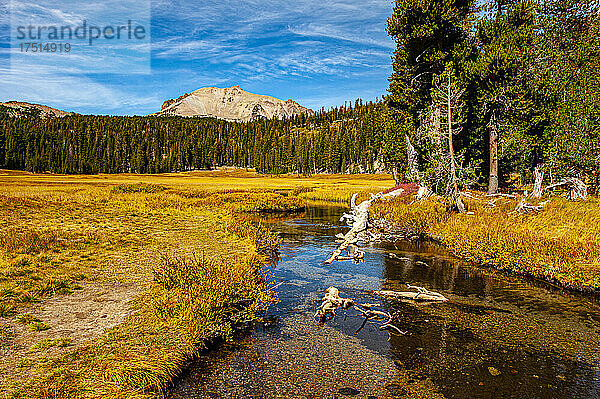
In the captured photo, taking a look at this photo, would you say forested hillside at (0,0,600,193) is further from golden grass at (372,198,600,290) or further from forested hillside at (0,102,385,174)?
forested hillside at (0,102,385,174)

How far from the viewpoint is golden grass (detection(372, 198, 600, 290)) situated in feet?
43.2

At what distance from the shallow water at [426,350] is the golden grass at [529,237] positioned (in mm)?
891

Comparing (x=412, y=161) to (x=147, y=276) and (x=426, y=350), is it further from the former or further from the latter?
(x=147, y=276)

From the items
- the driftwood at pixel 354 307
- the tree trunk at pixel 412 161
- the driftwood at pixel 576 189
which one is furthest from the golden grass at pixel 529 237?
the driftwood at pixel 354 307

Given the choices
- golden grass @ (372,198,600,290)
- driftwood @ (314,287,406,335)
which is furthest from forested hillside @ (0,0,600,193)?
driftwood @ (314,287,406,335)

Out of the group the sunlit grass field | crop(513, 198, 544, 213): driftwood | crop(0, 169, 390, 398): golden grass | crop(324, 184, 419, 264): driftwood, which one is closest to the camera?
crop(0, 169, 390, 398): golden grass

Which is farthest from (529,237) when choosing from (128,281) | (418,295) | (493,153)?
(128,281)

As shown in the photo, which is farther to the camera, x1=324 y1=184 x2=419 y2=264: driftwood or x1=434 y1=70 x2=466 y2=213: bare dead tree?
x1=434 y1=70 x2=466 y2=213: bare dead tree

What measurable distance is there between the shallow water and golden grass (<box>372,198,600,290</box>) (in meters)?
0.89

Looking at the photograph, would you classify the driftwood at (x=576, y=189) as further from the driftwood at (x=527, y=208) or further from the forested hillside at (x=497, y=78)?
the driftwood at (x=527, y=208)

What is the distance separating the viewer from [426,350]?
350 inches

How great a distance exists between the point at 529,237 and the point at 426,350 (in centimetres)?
970

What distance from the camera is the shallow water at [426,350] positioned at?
729cm

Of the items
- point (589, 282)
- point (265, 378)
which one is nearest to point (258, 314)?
point (265, 378)
